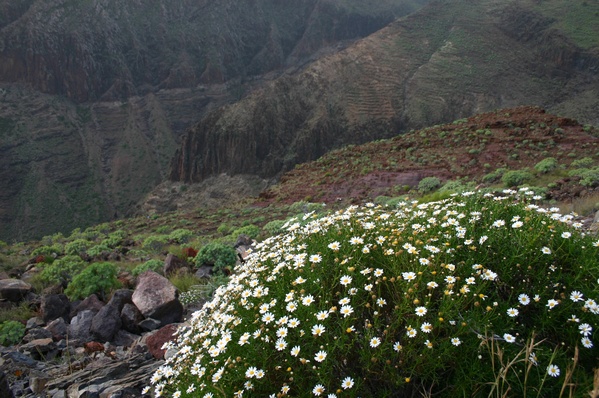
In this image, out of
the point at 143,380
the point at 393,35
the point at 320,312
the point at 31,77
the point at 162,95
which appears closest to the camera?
the point at 320,312

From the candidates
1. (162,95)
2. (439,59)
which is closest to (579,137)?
(439,59)

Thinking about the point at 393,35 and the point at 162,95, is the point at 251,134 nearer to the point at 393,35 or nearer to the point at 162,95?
the point at 393,35

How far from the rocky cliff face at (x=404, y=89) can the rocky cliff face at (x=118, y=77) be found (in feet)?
76.5

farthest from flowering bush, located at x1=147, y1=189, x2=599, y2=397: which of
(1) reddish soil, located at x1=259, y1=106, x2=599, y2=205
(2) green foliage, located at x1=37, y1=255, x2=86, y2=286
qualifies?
(1) reddish soil, located at x1=259, y1=106, x2=599, y2=205

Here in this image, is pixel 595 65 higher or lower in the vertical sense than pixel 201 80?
lower

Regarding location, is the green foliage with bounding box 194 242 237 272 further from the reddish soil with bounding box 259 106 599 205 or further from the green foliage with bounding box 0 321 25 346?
the reddish soil with bounding box 259 106 599 205

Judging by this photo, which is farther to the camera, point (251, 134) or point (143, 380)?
point (251, 134)

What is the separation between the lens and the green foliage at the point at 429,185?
18.1m

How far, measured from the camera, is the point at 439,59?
55.5 metres

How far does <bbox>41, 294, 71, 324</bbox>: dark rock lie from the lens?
588 centimetres

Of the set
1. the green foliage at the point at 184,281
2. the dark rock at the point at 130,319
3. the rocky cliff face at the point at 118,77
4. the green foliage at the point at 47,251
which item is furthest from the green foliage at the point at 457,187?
the rocky cliff face at the point at 118,77

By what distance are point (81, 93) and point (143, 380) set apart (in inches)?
4255

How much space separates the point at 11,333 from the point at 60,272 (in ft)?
7.66

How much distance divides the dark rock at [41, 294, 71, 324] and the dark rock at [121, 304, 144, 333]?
99 cm
